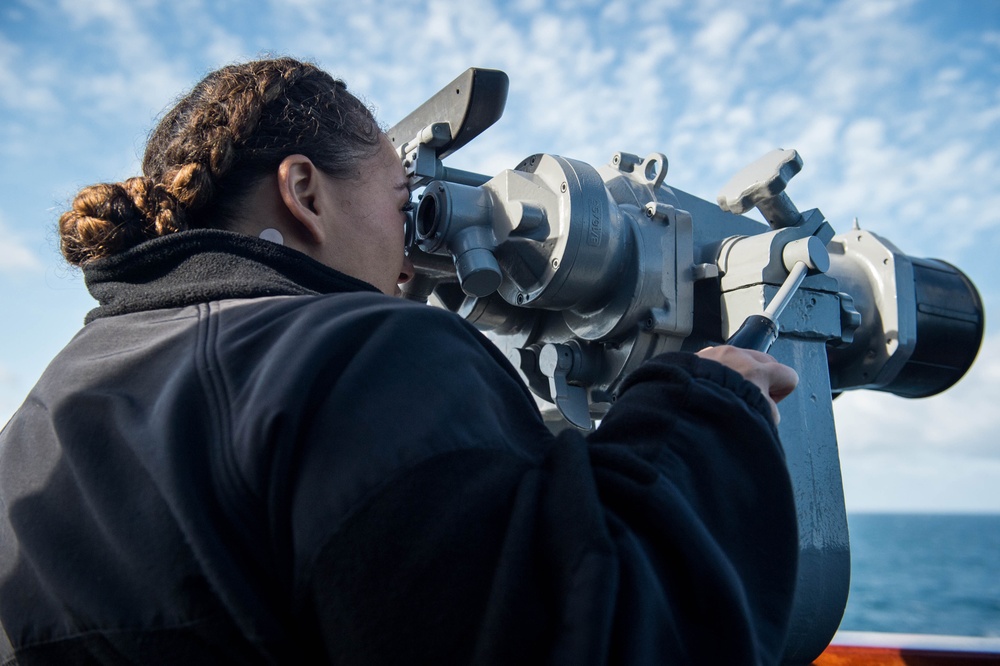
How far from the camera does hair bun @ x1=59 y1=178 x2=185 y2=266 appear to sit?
1.12m

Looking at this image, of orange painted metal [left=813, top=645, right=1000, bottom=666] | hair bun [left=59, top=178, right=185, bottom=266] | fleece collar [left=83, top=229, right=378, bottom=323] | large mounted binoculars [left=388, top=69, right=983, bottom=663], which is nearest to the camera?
fleece collar [left=83, top=229, right=378, bottom=323]

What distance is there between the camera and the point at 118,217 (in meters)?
1.13

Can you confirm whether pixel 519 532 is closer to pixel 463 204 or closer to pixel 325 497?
pixel 325 497

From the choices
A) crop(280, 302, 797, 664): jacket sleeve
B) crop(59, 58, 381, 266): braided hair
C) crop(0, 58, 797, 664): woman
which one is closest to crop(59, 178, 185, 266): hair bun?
crop(59, 58, 381, 266): braided hair

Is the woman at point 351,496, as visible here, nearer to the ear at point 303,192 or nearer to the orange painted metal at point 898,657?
the ear at point 303,192

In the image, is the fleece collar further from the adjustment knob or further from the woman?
the adjustment knob

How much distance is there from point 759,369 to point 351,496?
556 mm

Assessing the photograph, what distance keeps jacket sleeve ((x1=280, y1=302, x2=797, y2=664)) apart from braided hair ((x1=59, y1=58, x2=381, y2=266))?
1.46ft

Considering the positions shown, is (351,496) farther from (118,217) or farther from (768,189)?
(768,189)

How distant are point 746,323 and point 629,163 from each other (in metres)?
0.65

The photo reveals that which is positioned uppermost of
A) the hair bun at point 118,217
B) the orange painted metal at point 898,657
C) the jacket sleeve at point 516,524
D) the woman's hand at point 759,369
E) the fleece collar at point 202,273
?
the hair bun at point 118,217

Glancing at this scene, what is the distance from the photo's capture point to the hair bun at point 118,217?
3.67 feet

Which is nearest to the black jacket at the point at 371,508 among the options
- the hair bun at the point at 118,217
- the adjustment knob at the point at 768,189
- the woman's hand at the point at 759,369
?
the woman's hand at the point at 759,369

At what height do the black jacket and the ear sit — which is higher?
the ear
